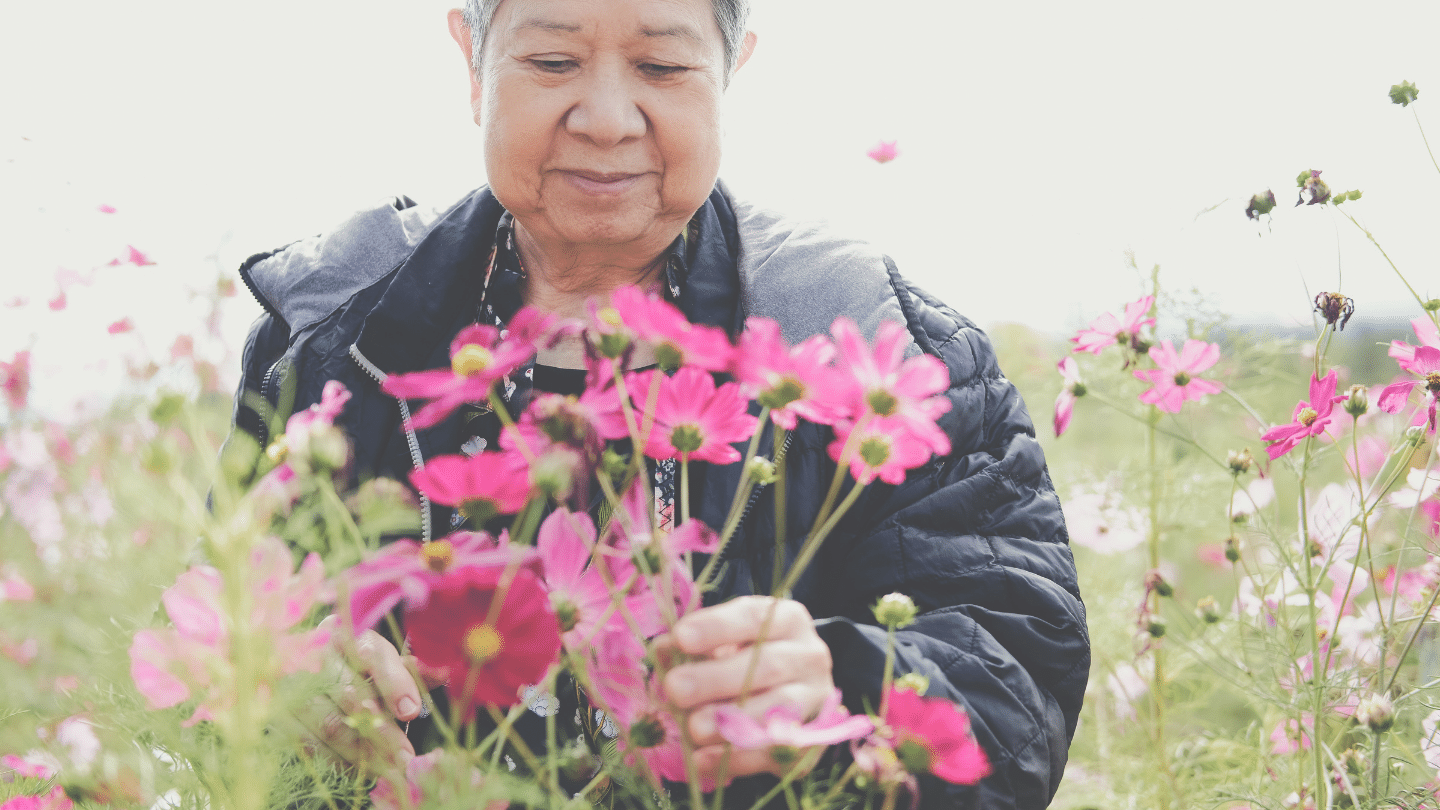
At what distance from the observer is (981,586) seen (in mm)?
779

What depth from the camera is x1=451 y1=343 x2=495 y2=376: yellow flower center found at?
0.42m

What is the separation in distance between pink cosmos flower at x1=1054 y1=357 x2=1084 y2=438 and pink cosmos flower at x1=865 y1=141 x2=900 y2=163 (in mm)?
885

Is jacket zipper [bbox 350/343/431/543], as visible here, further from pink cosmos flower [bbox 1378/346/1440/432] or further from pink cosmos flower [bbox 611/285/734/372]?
pink cosmos flower [bbox 1378/346/1440/432]

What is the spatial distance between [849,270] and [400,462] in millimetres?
517

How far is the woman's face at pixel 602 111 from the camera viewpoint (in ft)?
2.65

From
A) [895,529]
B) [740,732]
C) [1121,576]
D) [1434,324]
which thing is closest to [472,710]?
[740,732]

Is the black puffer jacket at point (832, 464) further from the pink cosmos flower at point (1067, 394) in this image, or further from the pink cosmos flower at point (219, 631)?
the pink cosmos flower at point (219, 631)

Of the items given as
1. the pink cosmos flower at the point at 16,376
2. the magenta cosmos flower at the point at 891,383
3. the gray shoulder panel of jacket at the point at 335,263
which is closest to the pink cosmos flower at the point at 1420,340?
the magenta cosmos flower at the point at 891,383

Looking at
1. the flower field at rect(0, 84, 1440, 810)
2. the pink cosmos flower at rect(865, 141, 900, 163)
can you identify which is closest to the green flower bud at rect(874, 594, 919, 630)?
the flower field at rect(0, 84, 1440, 810)

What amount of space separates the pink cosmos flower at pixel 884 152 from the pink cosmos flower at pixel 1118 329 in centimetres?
93

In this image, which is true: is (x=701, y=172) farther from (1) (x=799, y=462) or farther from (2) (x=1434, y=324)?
(2) (x=1434, y=324)

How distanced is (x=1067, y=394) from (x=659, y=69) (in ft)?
1.68

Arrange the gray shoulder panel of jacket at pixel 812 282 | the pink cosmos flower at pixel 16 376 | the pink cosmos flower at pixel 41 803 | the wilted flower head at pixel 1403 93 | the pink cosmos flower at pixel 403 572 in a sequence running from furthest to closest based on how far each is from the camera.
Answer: the pink cosmos flower at pixel 16 376 < the gray shoulder panel of jacket at pixel 812 282 < the wilted flower head at pixel 1403 93 < the pink cosmos flower at pixel 41 803 < the pink cosmos flower at pixel 403 572

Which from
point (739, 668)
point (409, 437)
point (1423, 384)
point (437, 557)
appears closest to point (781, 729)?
point (739, 668)
